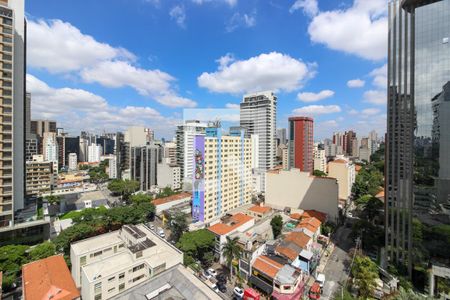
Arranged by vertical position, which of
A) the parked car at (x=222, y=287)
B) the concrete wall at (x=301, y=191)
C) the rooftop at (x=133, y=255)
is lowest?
the parked car at (x=222, y=287)

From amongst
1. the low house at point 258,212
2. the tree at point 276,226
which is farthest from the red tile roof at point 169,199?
the tree at point 276,226

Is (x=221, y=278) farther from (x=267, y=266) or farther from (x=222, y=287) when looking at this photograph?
(x=267, y=266)

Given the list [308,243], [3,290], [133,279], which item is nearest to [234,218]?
[308,243]

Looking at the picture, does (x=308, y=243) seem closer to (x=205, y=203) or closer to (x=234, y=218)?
(x=234, y=218)

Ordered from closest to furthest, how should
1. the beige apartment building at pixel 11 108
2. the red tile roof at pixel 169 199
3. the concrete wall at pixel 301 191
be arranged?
the beige apartment building at pixel 11 108 < the concrete wall at pixel 301 191 < the red tile roof at pixel 169 199

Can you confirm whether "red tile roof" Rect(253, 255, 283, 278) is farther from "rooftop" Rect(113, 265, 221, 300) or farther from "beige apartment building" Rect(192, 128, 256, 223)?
"beige apartment building" Rect(192, 128, 256, 223)

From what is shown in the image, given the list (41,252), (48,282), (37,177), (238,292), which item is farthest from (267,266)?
(37,177)

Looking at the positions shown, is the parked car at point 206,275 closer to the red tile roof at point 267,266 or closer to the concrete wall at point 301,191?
the red tile roof at point 267,266

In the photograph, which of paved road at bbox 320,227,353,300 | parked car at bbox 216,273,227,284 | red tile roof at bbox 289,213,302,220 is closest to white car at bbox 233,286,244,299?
parked car at bbox 216,273,227,284
